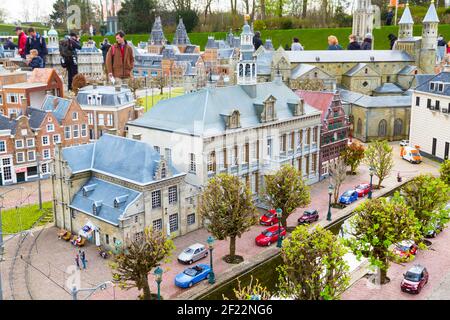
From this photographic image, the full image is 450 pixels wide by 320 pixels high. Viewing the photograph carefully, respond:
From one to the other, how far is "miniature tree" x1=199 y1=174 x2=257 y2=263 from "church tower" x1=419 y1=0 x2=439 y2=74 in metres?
82.1

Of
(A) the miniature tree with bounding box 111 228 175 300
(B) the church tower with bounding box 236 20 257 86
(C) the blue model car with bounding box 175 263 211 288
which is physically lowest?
(C) the blue model car with bounding box 175 263 211 288

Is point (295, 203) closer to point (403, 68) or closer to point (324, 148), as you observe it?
point (324, 148)

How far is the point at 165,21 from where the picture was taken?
192 m

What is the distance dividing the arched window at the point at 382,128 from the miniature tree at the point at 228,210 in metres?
49.7

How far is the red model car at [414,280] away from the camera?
34.3 m

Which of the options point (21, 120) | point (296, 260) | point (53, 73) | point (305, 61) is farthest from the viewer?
point (305, 61)

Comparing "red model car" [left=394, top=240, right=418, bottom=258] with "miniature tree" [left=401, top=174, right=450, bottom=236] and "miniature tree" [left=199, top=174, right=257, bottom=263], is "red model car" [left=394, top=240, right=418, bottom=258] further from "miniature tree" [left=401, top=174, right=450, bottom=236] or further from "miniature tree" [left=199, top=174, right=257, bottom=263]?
"miniature tree" [left=199, top=174, right=257, bottom=263]

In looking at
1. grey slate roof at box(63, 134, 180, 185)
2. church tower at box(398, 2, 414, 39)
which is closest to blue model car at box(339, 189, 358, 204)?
grey slate roof at box(63, 134, 180, 185)

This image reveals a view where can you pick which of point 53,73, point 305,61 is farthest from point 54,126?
point 305,61

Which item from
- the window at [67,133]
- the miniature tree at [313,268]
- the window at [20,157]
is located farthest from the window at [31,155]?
the miniature tree at [313,268]

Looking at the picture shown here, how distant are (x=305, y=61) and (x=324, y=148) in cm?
4767

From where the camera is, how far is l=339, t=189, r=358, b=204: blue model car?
54.3 meters

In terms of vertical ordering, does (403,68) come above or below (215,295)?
above

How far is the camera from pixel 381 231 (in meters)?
34.7
